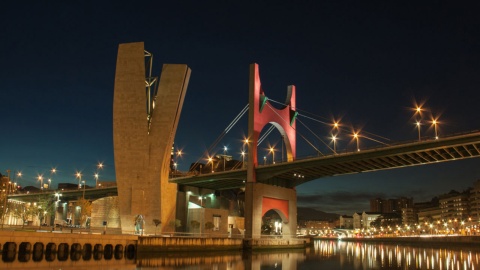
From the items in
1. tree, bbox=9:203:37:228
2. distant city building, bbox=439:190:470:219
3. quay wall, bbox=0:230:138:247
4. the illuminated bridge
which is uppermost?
the illuminated bridge

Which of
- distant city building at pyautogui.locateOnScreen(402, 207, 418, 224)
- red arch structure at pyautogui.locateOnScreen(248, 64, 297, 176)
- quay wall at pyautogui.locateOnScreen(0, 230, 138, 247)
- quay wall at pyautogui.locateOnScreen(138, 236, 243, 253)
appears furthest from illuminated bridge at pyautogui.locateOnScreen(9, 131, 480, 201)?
distant city building at pyautogui.locateOnScreen(402, 207, 418, 224)

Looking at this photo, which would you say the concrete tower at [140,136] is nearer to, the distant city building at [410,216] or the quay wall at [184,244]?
the quay wall at [184,244]

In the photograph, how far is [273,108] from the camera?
60.2 metres

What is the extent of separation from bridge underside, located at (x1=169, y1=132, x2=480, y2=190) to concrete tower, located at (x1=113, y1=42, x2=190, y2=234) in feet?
32.8

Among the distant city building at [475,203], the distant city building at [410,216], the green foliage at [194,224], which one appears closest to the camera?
the green foliage at [194,224]

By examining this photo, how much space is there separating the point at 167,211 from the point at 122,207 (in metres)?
4.98

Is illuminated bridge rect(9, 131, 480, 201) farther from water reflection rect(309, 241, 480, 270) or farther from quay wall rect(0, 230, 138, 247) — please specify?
quay wall rect(0, 230, 138, 247)

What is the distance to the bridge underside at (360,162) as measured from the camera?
45750 millimetres

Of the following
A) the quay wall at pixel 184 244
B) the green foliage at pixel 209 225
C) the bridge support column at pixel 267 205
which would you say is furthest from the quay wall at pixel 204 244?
the green foliage at pixel 209 225

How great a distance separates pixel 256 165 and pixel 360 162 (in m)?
11.8

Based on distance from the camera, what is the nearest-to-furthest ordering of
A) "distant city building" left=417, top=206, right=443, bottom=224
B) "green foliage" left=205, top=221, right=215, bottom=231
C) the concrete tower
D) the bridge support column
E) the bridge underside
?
the bridge underside < the concrete tower < the bridge support column < "green foliage" left=205, top=221, right=215, bottom=231 < "distant city building" left=417, top=206, right=443, bottom=224

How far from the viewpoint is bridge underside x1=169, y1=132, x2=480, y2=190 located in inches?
1801

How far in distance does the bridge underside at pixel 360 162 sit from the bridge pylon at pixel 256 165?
5.21 feet

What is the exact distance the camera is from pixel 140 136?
52.5 metres
